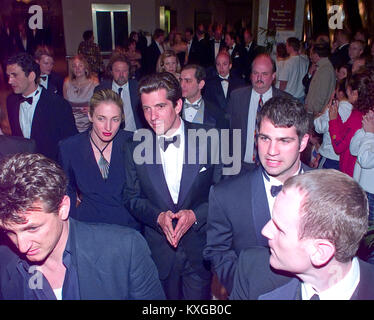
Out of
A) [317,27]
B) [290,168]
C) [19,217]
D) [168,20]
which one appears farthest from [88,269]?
[168,20]

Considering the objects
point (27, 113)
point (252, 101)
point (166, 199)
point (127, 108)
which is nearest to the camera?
point (166, 199)

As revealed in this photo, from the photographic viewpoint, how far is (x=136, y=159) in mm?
2611

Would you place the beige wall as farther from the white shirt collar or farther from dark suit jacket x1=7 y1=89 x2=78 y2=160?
the white shirt collar

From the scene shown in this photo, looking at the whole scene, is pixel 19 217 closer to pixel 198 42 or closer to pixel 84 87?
pixel 84 87

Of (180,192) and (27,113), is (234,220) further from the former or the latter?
(27,113)

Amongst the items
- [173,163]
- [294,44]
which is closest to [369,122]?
[173,163]

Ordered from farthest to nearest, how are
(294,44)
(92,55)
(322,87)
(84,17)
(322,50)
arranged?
(84,17) → (294,44) → (322,50) → (322,87) → (92,55)

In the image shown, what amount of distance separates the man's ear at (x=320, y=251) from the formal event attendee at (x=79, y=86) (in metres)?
3.84

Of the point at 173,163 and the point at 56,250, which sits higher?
the point at 173,163

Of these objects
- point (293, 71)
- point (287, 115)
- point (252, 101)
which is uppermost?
point (293, 71)

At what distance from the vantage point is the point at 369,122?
2.95m

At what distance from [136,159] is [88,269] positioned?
1.06 m

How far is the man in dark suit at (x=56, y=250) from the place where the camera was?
5.08 ft

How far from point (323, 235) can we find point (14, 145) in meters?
2.36
